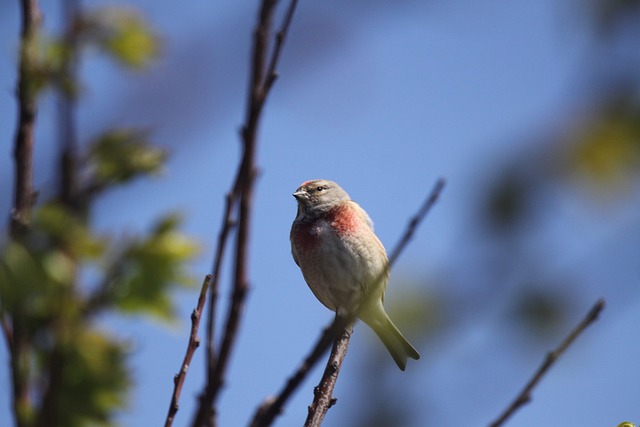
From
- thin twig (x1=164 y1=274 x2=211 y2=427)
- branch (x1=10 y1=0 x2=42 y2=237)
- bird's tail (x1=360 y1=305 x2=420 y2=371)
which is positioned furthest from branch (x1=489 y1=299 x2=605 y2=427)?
branch (x1=10 y1=0 x2=42 y2=237)

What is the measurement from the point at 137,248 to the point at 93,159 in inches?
11.6

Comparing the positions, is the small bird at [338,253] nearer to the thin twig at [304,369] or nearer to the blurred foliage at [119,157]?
the blurred foliage at [119,157]

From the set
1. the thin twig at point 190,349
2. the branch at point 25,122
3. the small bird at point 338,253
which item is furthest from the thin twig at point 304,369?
the small bird at point 338,253

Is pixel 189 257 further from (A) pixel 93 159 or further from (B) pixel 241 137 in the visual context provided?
(B) pixel 241 137

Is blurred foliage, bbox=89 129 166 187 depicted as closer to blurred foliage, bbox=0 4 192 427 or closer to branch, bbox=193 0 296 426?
blurred foliage, bbox=0 4 192 427

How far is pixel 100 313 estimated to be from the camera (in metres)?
2.00

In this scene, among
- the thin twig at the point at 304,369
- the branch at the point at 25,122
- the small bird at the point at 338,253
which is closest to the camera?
the thin twig at the point at 304,369

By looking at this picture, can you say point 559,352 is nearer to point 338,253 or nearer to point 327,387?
point 327,387

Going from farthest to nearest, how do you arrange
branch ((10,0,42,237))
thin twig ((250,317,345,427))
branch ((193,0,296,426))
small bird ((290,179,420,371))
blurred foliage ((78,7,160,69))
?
small bird ((290,179,420,371)) → blurred foliage ((78,7,160,69)) → branch ((10,0,42,237)) → branch ((193,0,296,426)) → thin twig ((250,317,345,427))

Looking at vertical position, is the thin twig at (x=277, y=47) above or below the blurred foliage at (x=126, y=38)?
below

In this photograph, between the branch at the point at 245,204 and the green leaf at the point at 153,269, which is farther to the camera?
the green leaf at the point at 153,269

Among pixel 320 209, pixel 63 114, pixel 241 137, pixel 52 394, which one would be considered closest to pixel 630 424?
pixel 241 137

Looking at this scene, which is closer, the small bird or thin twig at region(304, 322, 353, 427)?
thin twig at region(304, 322, 353, 427)

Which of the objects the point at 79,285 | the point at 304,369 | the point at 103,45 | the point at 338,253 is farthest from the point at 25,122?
the point at 338,253
